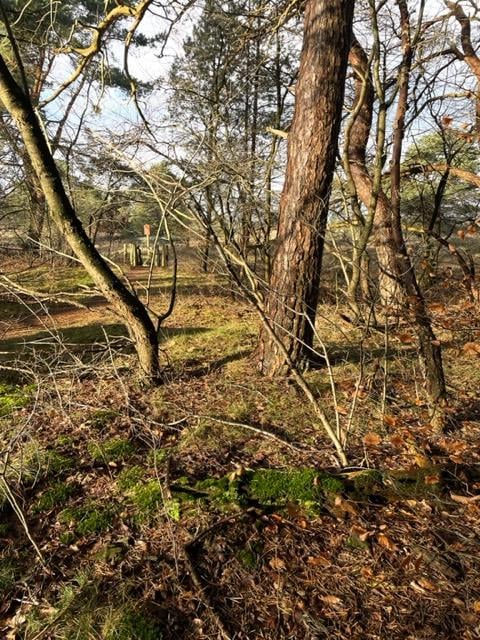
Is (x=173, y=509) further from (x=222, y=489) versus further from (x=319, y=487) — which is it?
(x=319, y=487)

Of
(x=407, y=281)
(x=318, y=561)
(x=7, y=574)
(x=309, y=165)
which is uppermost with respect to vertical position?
(x=309, y=165)

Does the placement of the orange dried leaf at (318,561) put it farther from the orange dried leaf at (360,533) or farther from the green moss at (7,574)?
the green moss at (7,574)

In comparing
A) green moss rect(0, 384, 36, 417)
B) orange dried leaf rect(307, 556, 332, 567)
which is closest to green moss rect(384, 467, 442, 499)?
orange dried leaf rect(307, 556, 332, 567)

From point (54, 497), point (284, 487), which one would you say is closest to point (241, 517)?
point (284, 487)

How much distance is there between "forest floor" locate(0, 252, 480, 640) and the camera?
186 cm

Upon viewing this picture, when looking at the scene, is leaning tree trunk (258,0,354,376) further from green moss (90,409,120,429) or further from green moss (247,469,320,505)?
green moss (90,409,120,429)

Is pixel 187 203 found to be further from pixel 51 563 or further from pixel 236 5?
pixel 236 5

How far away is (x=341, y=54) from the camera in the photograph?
3650 mm

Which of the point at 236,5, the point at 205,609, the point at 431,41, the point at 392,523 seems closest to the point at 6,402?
the point at 205,609

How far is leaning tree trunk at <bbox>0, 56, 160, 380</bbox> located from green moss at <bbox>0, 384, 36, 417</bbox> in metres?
1.16

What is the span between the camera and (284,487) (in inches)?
102

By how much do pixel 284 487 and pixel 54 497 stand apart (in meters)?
1.60

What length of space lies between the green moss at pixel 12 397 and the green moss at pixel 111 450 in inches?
38.1

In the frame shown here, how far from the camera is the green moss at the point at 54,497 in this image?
8.45 ft
